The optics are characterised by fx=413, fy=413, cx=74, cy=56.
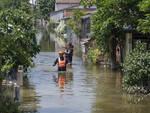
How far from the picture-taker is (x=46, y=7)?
105 metres

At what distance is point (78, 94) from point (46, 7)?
92.2 m

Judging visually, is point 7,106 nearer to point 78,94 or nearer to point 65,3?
point 78,94

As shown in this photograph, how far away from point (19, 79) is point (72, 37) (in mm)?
48226

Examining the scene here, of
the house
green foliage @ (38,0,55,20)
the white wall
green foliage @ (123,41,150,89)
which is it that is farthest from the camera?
green foliage @ (38,0,55,20)

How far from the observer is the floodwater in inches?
476

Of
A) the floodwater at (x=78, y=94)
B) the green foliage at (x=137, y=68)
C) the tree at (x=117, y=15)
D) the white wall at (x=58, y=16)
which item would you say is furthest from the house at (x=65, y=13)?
the green foliage at (x=137, y=68)

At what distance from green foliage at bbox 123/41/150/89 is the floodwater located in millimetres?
518

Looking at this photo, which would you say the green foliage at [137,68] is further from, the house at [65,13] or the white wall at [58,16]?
the white wall at [58,16]

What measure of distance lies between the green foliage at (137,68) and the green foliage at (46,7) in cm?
8451

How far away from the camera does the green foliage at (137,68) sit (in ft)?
45.5

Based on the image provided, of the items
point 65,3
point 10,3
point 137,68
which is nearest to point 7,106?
point 137,68

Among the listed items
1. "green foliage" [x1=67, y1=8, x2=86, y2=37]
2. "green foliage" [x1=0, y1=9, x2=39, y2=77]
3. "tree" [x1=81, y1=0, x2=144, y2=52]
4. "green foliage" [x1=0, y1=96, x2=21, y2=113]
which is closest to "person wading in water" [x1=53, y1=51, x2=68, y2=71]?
"green foliage" [x1=0, y1=9, x2=39, y2=77]

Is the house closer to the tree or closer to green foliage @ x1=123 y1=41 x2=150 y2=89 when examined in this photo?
the tree

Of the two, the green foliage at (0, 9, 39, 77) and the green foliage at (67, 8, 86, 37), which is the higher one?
the green foliage at (67, 8, 86, 37)
